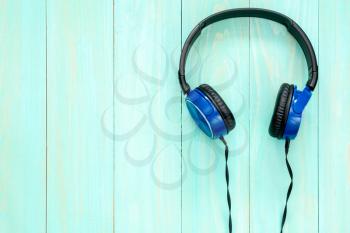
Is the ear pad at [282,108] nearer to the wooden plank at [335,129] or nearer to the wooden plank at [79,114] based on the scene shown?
the wooden plank at [335,129]

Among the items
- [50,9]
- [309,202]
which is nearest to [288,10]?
[309,202]

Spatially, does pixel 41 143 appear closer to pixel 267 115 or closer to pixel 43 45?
pixel 43 45

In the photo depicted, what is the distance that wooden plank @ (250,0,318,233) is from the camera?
34.1 inches

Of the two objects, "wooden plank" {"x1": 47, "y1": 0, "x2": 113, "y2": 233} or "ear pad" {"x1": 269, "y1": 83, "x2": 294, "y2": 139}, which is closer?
"ear pad" {"x1": 269, "y1": 83, "x2": 294, "y2": 139}

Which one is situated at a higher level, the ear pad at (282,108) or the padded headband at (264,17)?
the padded headband at (264,17)

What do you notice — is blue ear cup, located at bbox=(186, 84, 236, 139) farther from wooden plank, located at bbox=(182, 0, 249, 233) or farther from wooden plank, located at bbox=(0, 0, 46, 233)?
wooden plank, located at bbox=(0, 0, 46, 233)

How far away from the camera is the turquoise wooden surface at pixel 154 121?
870 millimetres

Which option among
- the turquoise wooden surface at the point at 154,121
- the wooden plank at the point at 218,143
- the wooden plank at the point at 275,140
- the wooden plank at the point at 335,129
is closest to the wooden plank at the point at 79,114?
the turquoise wooden surface at the point at 154,121

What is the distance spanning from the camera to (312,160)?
0.87m

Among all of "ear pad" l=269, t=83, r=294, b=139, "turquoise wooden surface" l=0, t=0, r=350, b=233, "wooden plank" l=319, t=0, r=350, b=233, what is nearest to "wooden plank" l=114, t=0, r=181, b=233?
"turquoise wooden surface" l=0, t=0, r=350, b=233

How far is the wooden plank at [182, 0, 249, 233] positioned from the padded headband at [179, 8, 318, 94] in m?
0.05

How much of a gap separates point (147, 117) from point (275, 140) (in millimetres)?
321

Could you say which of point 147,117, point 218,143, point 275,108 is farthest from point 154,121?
point 275,108

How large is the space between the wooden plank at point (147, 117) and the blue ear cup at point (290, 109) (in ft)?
0.81
